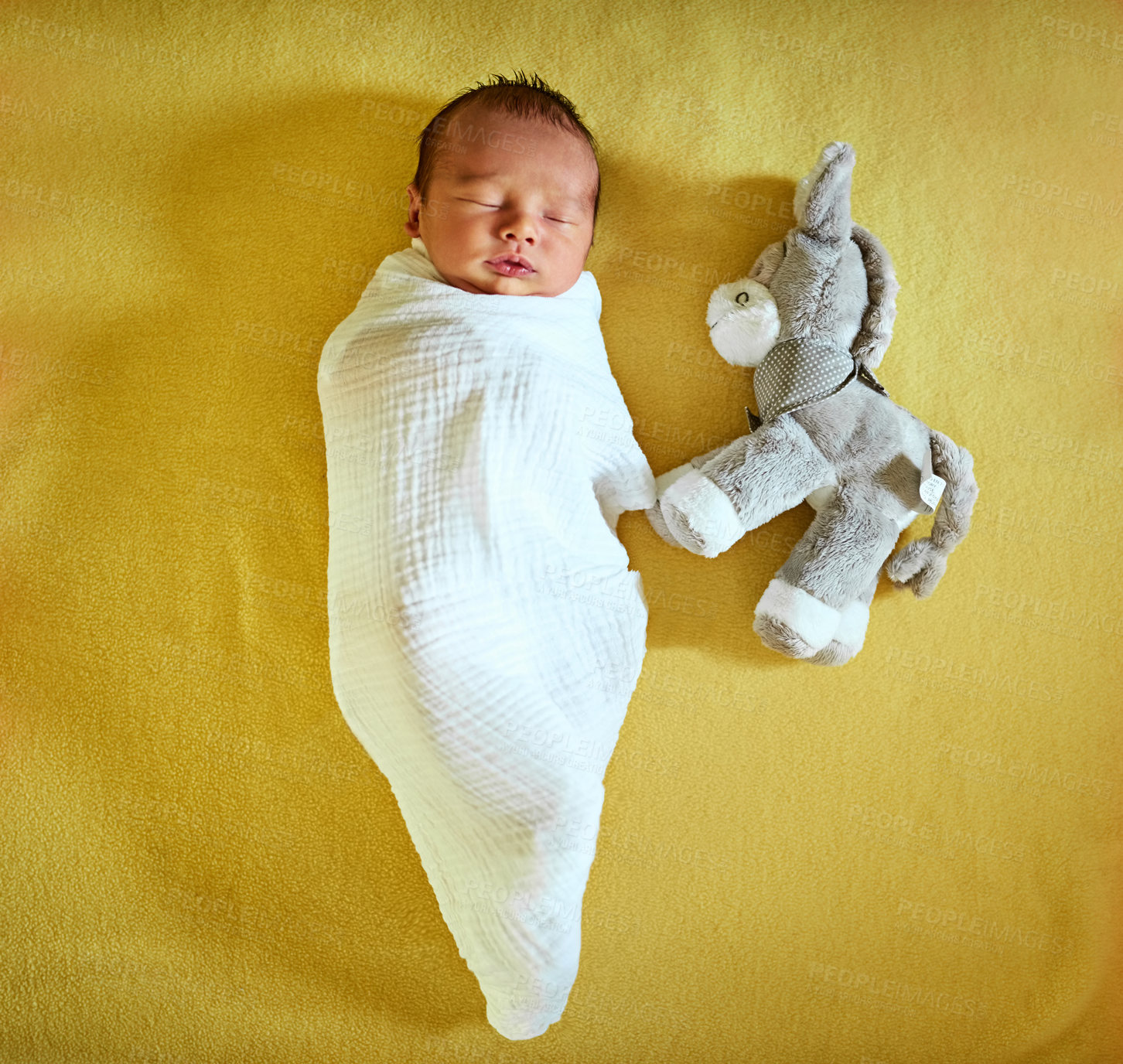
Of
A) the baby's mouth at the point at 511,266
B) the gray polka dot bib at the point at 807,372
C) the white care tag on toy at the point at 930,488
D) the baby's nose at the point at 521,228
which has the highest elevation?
the baby's nose at the point at 521,228

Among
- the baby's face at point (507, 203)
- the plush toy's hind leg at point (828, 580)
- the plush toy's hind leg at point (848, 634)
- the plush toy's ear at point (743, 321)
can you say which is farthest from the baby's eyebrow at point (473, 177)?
the plush toy's hind leg at point (848, 634)

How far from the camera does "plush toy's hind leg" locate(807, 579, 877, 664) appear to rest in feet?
4.06

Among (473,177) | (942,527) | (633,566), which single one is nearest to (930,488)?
(942,527)

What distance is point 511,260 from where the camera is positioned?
1181 millimetres

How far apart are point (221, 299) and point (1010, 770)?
1.59 m

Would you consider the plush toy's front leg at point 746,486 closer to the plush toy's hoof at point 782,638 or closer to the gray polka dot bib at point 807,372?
the gray polka dot bib at point 807,372

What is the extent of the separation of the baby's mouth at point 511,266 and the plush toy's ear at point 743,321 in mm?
325

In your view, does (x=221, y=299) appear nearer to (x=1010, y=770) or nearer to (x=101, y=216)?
(x=101, y=216)

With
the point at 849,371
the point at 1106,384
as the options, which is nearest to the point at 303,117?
the point at 849,371

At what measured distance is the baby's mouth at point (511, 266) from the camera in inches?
46.4

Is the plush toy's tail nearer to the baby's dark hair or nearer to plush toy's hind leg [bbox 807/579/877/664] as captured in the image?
plush toy's hind leg [bbox 807/579/877/664]

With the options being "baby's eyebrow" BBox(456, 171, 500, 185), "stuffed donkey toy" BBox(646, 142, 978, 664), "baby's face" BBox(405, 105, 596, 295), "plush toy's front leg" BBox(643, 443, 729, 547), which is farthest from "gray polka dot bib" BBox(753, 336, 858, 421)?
"baby's eyebrow" BBox(456, 171, 500, 185)

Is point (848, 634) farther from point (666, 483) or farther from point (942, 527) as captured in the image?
point (666, 483)

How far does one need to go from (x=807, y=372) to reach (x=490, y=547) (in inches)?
21.7
